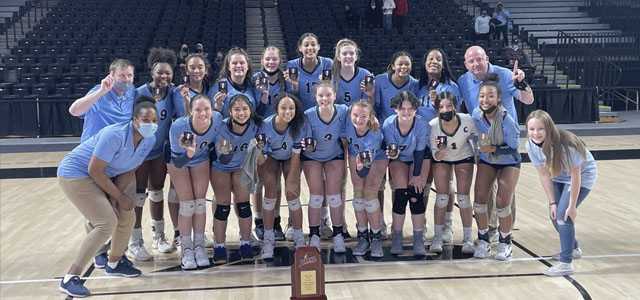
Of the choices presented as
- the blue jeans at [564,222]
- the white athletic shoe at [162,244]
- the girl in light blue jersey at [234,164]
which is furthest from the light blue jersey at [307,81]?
the blue jeans at [564,222]

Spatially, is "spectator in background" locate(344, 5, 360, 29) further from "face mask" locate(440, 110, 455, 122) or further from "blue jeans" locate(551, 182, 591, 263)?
"blue jeans" locate(551, 182, 591, 263)

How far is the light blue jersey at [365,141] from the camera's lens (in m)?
4.99

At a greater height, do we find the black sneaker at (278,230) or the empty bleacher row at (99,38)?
the empty bleacher row at (99,38)

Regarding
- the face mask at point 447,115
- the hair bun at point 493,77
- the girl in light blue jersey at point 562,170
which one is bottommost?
the girl in light blue jersey at point 562,170

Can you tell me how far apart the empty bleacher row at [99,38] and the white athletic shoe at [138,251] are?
25.2 ft

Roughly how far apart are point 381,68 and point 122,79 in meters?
9.63

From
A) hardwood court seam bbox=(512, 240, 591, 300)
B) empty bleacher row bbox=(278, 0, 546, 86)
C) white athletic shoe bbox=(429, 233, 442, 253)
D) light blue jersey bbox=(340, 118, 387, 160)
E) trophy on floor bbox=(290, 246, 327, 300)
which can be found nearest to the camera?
trophy on floor bbox=(290, 246, 327, 300)

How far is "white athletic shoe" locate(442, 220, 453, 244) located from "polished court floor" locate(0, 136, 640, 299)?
0.07 metres

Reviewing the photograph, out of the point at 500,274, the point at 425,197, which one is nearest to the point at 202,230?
the point at 425,197

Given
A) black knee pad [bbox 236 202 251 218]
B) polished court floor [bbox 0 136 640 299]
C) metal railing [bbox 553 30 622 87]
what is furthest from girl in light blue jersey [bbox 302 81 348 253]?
metal railing [bbox 553 30 622 87]

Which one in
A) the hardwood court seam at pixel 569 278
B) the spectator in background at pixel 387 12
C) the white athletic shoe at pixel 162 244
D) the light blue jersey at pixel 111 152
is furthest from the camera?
the spectator in background at pixel 387 12

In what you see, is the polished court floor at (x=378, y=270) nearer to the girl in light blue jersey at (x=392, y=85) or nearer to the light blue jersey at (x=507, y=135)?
the light blue jersey at (x=507, y=135)

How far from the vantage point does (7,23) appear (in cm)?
1750

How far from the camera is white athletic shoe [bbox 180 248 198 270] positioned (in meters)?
4.97
